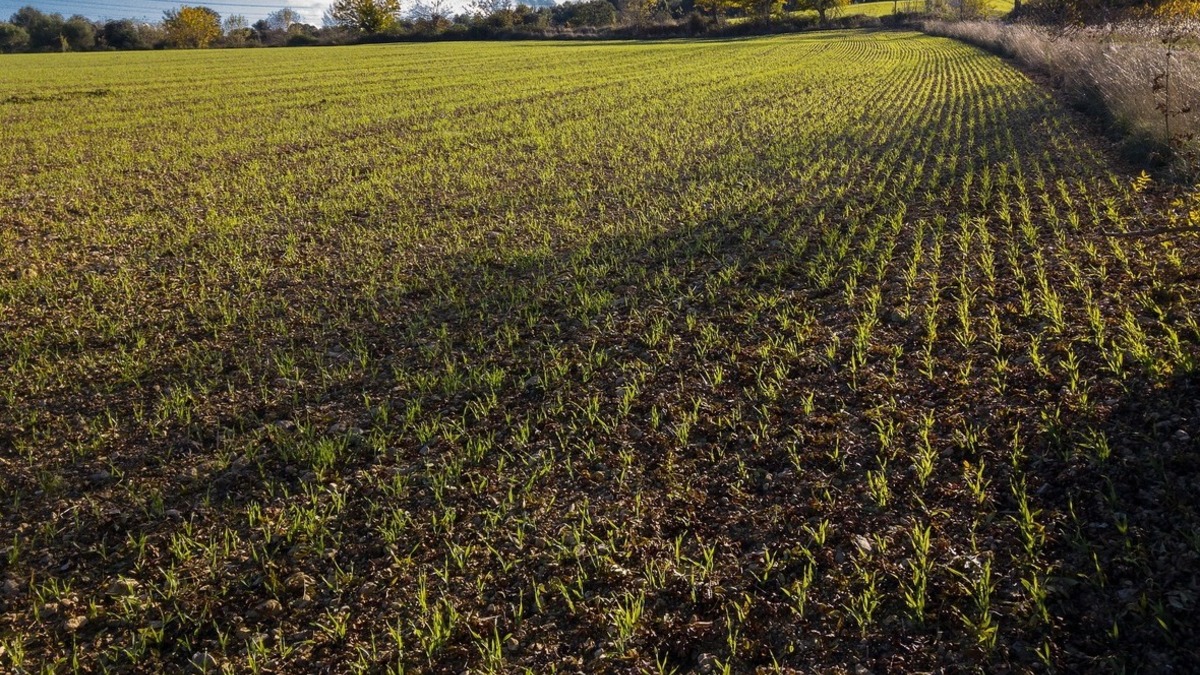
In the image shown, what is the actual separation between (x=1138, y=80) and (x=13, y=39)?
8381 cm

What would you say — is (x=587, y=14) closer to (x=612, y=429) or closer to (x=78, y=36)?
(x=78, y=36)

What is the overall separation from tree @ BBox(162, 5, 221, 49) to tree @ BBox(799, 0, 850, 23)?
201 feet

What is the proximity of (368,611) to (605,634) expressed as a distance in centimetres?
115

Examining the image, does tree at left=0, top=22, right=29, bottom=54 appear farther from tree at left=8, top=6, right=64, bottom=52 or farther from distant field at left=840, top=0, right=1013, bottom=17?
distant field at left=840, top=0, right=1013, bottom=17

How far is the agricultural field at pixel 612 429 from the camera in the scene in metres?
3.40

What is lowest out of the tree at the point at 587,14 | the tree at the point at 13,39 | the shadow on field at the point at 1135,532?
the shadow on field at the point at 1135,532

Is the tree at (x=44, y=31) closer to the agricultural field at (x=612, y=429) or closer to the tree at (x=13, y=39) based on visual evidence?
the tree at (x=13, y=39)

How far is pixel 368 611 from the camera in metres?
3.60

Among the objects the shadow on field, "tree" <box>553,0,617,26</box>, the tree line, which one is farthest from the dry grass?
"tree" <box>553,0,617,26</box>

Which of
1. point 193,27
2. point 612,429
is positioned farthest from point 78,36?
point 612,429

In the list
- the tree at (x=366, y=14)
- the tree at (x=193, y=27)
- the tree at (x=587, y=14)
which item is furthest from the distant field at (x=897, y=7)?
the tree at (x=193, y=27)

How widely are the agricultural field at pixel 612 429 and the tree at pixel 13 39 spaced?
7361cm

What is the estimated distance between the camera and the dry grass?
437 inches

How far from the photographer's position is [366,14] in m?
84.9
